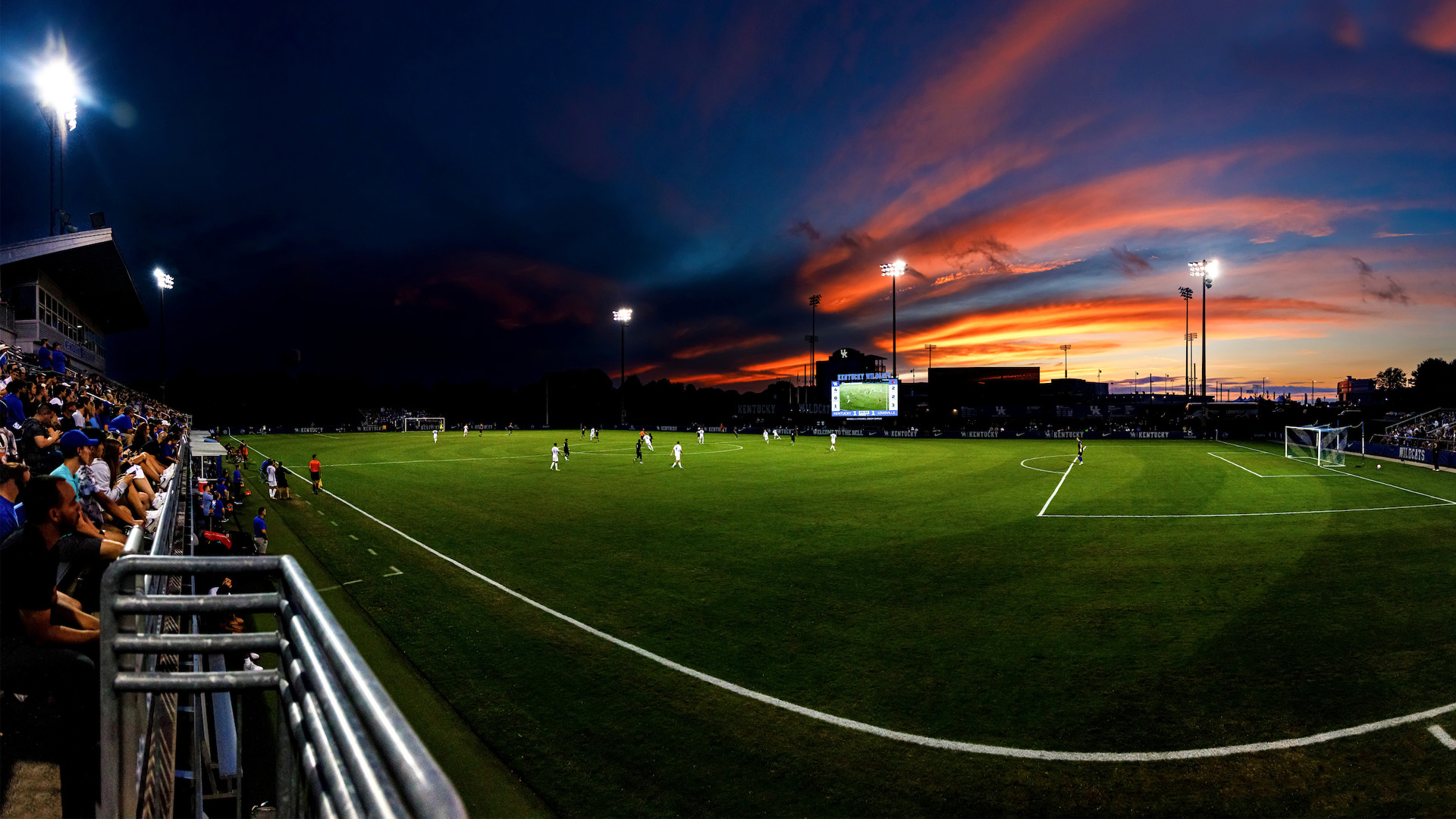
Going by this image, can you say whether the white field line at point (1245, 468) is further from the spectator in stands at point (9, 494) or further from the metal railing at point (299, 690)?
the spectator in stands at point (9, 494)

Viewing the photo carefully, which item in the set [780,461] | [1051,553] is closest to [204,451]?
[1051,553]

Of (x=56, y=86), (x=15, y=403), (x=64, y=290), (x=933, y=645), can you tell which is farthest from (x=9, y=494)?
(x=64, y=290)

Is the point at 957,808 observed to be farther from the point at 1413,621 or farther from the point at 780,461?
the point at 780,461

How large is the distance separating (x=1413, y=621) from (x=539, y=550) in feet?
50.7

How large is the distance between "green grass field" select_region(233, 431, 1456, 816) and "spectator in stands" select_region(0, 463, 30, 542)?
4391mm

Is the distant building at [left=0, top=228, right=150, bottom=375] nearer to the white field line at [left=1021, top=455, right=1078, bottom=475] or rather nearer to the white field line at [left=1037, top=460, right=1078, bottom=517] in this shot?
the white field line at [left=1037, top=460, right=1078, bottom=517]

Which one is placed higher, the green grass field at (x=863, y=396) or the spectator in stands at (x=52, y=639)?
the green grass field at (x=863, y=396)

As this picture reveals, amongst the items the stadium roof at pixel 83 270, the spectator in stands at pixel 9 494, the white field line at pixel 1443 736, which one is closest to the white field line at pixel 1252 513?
the white field line at pixel 1443 736

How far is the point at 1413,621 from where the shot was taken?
376 inches

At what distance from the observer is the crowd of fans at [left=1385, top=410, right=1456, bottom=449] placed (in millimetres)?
34938

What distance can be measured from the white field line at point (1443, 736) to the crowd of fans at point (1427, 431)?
3920 centimetres

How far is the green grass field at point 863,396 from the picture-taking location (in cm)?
7119

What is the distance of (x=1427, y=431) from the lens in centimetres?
3794

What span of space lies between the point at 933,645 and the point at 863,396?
212ft
